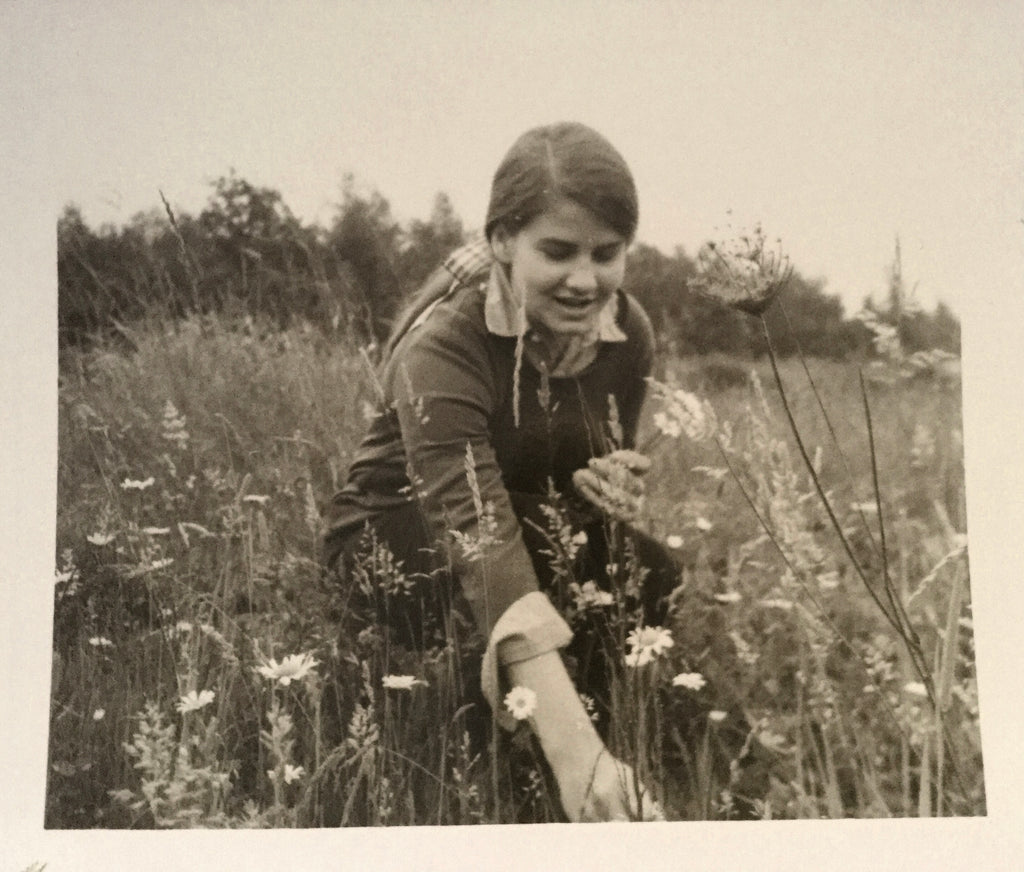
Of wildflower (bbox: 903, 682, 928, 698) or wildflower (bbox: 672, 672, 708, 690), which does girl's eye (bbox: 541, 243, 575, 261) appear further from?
wildflower (bbox: 903, 682, 928, 698)

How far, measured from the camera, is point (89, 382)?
5.99 ft

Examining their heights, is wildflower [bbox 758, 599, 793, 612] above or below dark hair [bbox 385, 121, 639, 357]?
below

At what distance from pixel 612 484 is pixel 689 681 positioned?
31cm

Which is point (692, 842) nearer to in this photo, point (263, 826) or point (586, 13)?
point (263, 826)

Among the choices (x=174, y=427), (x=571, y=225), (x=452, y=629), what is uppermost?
(x=571, y=225)

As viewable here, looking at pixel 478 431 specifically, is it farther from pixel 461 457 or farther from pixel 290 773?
pixel 290 773

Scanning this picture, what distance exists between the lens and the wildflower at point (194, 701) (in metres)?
1.74

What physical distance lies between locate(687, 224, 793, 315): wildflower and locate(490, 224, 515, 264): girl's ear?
0.28 meters

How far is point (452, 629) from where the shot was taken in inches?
67.6

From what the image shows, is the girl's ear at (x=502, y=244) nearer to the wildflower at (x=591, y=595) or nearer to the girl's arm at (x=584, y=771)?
the wildflower at (x=591, y=595)

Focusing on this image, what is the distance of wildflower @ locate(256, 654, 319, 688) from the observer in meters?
1.73

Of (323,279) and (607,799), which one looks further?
(323,279)

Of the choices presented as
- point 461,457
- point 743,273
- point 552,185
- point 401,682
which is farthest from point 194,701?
point 743,273

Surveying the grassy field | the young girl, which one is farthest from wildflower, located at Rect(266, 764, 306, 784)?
the young girl
